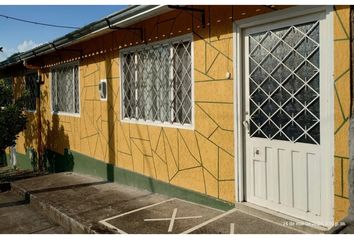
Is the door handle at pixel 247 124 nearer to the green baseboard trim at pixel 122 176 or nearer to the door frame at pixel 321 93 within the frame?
the door frame at pixel 321 93

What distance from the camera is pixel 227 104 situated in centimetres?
525

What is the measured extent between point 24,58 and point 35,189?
187 inches

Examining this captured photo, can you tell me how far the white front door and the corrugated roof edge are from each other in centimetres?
155

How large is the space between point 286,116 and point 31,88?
10143 millimetres

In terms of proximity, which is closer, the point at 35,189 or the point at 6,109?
the point at 35,189

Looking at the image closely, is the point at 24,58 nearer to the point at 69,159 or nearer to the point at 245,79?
the point at 69,159

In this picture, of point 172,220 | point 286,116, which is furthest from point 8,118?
point 286,116

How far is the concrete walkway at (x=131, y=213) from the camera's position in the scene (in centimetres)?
473

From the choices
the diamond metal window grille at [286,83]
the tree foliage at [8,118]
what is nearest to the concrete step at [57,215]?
the tree foliage at [8,118]

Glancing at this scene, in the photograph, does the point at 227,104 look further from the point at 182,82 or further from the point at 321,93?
the point at 321,93

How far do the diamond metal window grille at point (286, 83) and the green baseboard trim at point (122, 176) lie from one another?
130cm

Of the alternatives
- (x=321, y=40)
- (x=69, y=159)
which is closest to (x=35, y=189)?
(x=69, y=159)

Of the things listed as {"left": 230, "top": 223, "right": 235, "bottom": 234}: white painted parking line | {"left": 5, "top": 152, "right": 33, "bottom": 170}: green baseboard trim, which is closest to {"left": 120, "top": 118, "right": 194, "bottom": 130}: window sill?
{"left": 230, "top": 223, "right": 235, "bottom": 234}: white painted parking line
